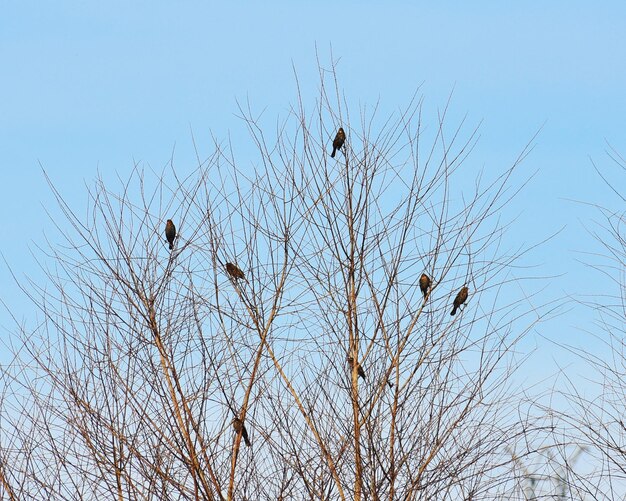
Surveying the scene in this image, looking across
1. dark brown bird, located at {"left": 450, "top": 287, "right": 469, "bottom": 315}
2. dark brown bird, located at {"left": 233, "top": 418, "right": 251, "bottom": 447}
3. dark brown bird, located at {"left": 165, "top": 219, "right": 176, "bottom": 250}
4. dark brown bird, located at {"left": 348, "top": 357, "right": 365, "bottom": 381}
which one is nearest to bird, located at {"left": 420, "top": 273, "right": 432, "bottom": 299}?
dark brown bird, located at {"left": 450, "top": 287, "right": 469, "bottom": 315}

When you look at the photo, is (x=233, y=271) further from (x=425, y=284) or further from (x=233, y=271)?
(x=425, y=284)

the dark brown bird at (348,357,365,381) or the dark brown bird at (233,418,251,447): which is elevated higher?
the dark brown bird at (348,357,365,381)

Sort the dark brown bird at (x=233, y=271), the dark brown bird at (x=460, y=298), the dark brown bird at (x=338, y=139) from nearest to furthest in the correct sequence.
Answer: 1. the dark brown bird at (x=460, y=298)
2. the dark brown bird at (x=233, y=271)
3. the dark brown bird at (x=338, y=139)

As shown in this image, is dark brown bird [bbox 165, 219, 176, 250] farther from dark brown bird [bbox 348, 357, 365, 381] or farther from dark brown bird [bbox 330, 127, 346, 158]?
dark brown bird [bbox 348, 357, 365, 381]

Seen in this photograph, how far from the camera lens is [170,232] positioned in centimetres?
843

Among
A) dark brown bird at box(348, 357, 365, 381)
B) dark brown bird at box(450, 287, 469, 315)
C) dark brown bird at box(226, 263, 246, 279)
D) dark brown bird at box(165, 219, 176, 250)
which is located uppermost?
dark brown bird at box(165, 219, 176, 250)

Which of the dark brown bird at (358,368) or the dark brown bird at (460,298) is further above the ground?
the dark brown bird at (460,298)

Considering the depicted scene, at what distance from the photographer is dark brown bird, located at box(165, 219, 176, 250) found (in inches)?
332

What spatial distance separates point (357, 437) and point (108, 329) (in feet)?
7.00

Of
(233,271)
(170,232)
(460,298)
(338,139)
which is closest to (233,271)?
(233,271)

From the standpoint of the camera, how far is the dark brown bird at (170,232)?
8.44 metres

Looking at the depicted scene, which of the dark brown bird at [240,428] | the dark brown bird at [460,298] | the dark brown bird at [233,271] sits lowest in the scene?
the dark brown bird at [240,428]

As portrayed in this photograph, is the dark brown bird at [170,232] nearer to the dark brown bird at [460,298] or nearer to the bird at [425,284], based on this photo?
the bird at [425,284]

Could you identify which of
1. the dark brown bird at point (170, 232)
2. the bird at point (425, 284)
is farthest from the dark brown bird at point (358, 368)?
the dark brown bird at point (170, 232)
